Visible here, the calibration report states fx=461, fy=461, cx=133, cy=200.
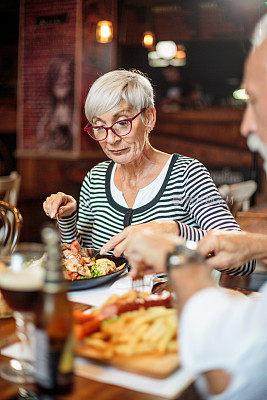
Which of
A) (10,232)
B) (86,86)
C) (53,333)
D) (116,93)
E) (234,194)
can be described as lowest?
(234,194)

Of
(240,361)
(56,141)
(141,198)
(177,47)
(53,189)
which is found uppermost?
(177,47)

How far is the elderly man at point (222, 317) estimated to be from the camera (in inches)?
30.0

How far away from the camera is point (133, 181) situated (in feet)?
7.00

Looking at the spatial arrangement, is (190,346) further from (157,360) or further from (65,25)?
(65,25)

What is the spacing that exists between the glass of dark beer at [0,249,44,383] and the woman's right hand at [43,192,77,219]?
35.0 inches

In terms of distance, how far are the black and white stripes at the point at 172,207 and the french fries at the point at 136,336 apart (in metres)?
0.92

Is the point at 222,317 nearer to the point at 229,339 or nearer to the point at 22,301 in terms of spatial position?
the point at 229,339

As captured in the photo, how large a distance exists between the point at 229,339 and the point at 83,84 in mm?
5392

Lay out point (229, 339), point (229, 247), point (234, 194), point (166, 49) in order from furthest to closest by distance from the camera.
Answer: point (166, 49)
point (234, 194)
point (229, 247)
point (229, 339)

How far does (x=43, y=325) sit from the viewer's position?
2.62 ft

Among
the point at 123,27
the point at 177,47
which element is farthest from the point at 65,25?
the point at 177,47

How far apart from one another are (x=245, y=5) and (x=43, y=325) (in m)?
4.26

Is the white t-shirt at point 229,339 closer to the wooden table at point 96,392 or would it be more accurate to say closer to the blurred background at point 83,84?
the wooden table at point 96,392

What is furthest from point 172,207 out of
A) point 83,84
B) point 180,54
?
point 180,54
